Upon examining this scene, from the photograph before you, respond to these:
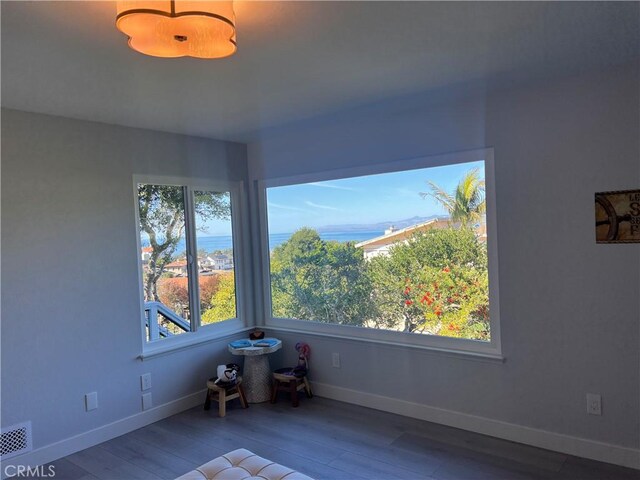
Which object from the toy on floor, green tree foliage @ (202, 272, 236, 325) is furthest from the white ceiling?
the toy on floor

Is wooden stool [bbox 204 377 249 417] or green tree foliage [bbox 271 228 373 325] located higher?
green tree foliage [bbox 271 228 373 325]

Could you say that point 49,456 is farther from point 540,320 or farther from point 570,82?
point 570,82

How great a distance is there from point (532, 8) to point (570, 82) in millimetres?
1113

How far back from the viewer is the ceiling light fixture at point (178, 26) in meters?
1.52

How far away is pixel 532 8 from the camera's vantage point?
1852 mm

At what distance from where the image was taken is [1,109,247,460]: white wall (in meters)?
2.91

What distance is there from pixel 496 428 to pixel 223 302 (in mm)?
2450

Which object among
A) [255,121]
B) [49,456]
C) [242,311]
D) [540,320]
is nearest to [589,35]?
[540,320]

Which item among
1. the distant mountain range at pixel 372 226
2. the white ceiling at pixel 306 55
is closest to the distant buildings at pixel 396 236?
the distant mountain range at pixel 372 226

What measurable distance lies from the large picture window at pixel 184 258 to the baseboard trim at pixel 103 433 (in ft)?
1.81

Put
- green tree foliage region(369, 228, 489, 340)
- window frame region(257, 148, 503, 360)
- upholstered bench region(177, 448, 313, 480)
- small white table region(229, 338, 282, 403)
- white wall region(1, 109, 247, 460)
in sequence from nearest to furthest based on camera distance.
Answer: upholstered bench region(177, 448, 313, 480), white wall region(1, 109, 247, 460), window frame region(257, 148, 503, 360), green tree foliage region(369, 228, 489, 340), small white table region(229, 338, 282, 403)

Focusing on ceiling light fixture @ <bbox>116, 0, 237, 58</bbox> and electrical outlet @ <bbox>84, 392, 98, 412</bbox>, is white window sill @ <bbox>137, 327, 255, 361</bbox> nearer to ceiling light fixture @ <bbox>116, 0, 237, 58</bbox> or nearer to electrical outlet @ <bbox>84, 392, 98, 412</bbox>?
electrical outlet @ <bbox>84, 392, 98, 412</bbox>

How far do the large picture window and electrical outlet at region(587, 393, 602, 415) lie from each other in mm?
2881

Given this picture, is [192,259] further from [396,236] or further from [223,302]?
[396,236]
